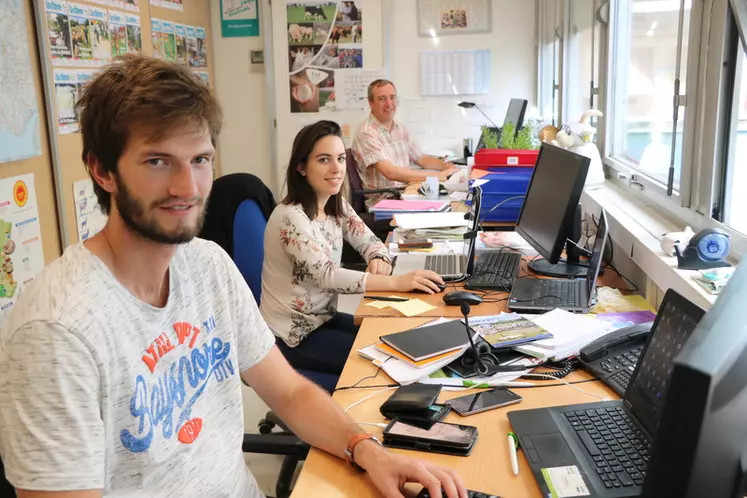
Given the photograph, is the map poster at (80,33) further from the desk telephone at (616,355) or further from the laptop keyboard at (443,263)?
the desk telephone at (616,355)

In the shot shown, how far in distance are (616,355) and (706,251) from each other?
366 mm

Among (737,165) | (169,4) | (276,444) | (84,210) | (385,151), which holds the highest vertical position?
(169,4)

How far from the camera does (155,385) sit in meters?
1.16

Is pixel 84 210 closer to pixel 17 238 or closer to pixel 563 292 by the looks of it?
pixel 17 238

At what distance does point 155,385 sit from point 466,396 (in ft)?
2.24

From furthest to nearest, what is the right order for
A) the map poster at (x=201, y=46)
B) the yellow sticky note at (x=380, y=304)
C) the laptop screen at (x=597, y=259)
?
the map poster at (x=201, y=46)
the yellow sticky note at (x=380, y=304)
the laptop screen at (x=597, y=259)

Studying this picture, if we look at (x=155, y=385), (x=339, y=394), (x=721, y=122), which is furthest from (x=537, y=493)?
(x=721, y=122)

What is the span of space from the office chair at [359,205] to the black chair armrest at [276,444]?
9.18 ft

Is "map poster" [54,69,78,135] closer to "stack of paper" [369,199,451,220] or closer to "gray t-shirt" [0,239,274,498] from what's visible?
"stack of paper" [369,199,451,220]

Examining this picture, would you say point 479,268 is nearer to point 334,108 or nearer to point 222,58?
point 334,108

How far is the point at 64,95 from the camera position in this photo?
12.0 feet

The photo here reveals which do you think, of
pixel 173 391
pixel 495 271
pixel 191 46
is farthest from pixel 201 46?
pixel 173 391

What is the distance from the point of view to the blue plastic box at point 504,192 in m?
3.29

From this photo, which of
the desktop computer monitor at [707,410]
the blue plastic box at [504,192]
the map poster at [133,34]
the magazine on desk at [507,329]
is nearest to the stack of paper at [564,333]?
the magazine on desk at [507,329]
